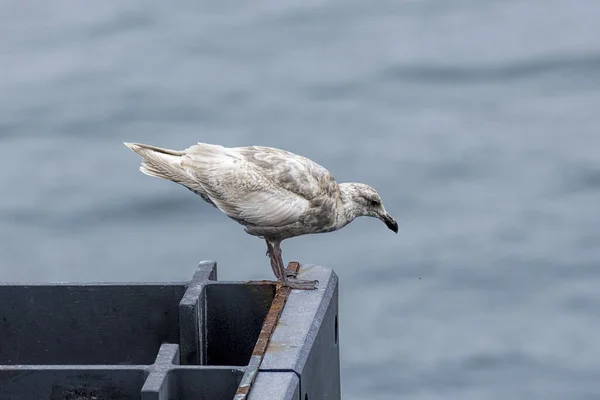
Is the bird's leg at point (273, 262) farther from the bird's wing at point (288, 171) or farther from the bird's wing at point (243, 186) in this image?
the bird's wing at point (288, 171)

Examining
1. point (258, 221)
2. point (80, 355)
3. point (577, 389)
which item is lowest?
point (577, 389)

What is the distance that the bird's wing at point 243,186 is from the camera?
446 inches

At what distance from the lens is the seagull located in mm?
11336

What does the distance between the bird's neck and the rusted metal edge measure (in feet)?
2.48

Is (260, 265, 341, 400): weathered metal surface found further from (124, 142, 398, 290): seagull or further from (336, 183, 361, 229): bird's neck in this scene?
(336, 183, 361, 229): bird's neck

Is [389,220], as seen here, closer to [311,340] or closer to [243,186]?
[243,186]

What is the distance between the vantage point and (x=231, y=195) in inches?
448

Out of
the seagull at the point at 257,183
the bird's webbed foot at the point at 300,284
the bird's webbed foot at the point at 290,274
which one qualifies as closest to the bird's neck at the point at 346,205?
the seagull at the point at 257,183

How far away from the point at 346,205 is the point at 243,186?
33.6 inches

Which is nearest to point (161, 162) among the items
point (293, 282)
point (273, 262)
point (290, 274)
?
point (273, 262)

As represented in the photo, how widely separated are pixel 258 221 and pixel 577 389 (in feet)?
27.6

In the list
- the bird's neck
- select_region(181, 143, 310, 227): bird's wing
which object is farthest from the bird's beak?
select_region(181, 143, 310, 227): bird's wing

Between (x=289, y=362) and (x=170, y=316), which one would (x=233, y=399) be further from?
(x=170, y=316)

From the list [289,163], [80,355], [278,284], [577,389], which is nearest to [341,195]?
[289,163]
